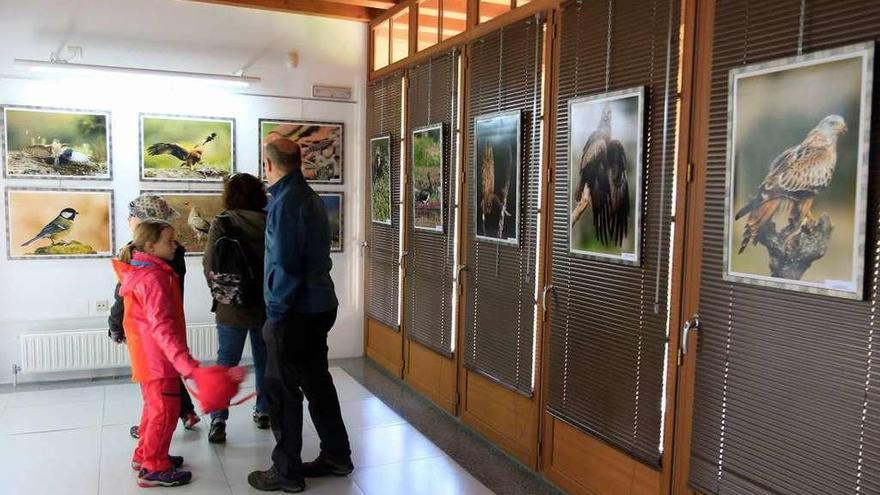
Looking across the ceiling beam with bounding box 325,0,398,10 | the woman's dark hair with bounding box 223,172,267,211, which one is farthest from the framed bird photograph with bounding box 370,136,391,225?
the woman's dark hair with bounding box 223,172,267,211

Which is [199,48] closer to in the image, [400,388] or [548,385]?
[400,388]

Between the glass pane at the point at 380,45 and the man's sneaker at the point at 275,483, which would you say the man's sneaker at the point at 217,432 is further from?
the glass pane at the point at 380,45

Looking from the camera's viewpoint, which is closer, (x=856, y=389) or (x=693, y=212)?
(x=856, y=389)

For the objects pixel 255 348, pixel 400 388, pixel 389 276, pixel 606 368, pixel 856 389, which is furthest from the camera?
pixel 389 276

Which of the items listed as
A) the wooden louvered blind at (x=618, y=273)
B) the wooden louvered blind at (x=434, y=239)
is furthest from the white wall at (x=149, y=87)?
the wooden louvered blind at (x=618, y=273)

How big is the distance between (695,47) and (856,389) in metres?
1.41

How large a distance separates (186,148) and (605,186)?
4038 millimetres

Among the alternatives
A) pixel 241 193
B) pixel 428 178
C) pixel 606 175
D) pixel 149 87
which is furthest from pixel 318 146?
pixel 606 175

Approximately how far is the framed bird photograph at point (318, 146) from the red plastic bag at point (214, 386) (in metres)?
3.22

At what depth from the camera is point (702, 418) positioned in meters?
2.73

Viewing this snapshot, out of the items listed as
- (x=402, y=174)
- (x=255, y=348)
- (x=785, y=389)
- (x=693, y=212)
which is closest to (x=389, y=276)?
(x=402, y=174)

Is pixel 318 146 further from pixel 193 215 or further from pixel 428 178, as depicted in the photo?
pixel 428 178

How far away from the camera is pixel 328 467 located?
3.80 metres

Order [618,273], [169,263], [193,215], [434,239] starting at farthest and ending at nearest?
[193,215], [434,239], [169,263], [618,273]
